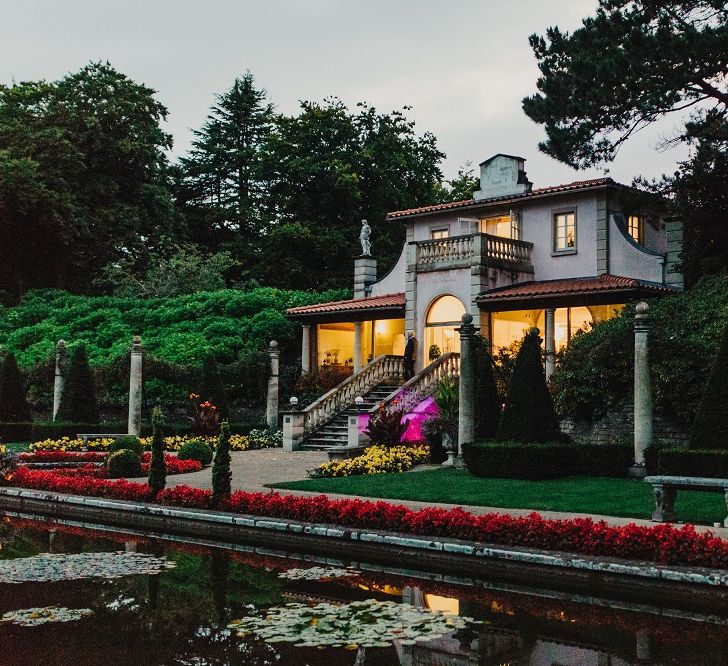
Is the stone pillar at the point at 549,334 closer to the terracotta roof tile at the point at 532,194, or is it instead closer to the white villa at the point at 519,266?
the white villa at the point at 519,266

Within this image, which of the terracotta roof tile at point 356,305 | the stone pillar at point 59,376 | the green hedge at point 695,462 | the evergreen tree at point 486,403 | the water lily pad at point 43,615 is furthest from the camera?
the stone pillar at point 59,376

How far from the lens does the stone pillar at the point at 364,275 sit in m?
34.7

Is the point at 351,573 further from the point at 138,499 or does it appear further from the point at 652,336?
the point at 652,336

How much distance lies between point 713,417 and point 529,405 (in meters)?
4.98

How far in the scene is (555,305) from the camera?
26.4 m

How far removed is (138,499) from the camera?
52.4 ft

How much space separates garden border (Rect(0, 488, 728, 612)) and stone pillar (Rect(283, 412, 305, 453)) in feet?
35.6

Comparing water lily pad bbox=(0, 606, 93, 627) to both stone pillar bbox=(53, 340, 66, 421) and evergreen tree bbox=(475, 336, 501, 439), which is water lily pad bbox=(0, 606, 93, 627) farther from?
stone pillar bbox=(53, 340, 66, 421)

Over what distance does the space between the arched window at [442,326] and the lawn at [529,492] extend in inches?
395

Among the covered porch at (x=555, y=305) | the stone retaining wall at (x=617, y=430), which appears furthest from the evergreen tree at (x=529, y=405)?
Result: the covered porch at (x=555, y=305)

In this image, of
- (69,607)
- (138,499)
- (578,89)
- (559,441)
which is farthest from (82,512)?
(578,89)

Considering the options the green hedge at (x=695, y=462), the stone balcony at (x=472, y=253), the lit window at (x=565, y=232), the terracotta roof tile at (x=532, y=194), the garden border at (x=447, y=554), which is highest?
the terracotta roof tile at (x=532, y=194)

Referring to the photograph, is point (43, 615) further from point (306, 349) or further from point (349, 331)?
point (349, 331)

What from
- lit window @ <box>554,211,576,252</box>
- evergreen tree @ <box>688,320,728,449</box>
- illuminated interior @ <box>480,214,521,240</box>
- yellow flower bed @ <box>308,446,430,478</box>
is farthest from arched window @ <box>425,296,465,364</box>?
evergreen tree @ <box>688,320,728,449</box>
